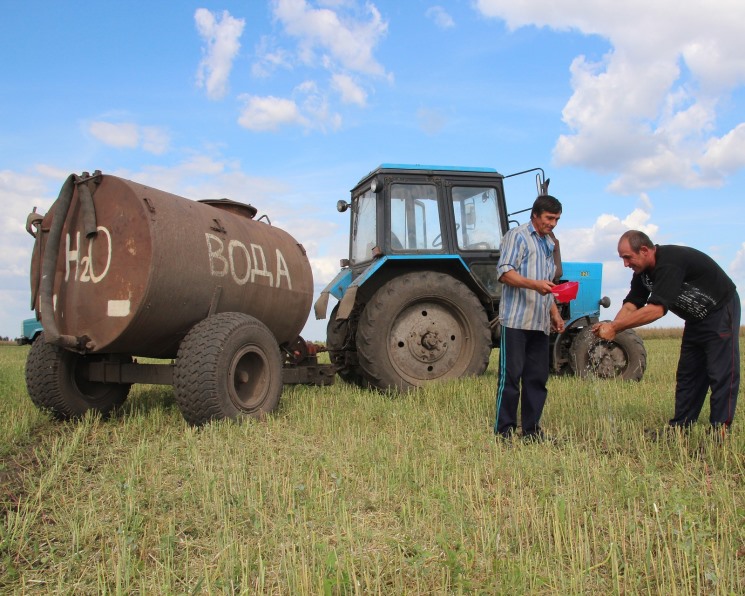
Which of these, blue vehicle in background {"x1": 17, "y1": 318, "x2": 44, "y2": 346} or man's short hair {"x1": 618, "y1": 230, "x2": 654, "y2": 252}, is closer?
man's short hair {"x1": 618, "y1": 230, "x2": 654, "y2": 252}

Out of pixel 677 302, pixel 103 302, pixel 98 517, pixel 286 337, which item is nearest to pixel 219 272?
pixel 103 302

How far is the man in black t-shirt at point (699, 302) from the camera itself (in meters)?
4.18

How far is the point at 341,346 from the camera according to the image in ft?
25.5

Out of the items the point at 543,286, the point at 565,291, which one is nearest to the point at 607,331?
the point at 565,291

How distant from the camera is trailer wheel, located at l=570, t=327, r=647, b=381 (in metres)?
7.88

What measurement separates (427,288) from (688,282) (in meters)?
2.90

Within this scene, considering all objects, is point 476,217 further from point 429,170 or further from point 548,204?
point 548,204

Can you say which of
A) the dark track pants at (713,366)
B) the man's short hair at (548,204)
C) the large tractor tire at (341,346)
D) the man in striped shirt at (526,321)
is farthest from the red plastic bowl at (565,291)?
the large tractor tire at (341,346)

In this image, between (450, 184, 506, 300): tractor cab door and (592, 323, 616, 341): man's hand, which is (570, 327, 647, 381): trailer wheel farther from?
(592, 323, 616, 341): man's hand

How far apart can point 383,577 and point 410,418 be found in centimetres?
286

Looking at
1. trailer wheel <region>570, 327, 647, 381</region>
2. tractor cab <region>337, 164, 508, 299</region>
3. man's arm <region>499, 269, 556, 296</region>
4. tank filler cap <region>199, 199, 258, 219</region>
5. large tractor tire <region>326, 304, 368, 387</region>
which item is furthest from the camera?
trailer wheel <region>570, 327, 647, 381</region>

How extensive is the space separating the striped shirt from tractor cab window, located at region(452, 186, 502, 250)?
8.64 ft

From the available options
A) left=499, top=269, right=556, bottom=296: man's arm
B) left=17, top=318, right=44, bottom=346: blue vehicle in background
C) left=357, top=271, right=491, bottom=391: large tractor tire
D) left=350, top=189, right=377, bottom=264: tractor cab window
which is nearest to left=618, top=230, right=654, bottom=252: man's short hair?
left=499, top=269, right=556, bottom=296: man's arm

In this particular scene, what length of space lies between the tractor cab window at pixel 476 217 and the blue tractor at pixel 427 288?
1cm
